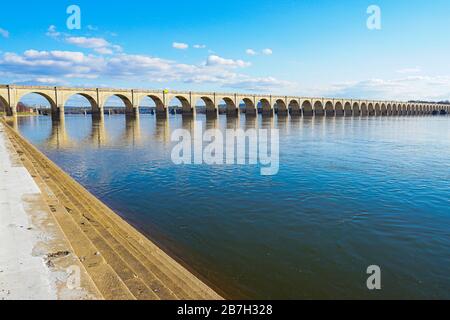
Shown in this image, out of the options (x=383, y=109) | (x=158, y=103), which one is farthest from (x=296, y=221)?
(x=383, y=109)

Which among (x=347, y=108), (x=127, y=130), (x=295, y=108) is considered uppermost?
(x=347, y=108)

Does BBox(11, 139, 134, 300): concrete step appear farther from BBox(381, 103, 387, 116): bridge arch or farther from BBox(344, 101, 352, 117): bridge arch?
BBox(381, 103, 387, 116): bridge arch

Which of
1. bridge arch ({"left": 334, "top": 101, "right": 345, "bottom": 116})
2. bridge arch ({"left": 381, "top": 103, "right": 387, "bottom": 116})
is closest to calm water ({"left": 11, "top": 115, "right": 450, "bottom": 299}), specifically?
bridge arch ({"left": 334, "top": 101, "right": 345, "bottom": 116})

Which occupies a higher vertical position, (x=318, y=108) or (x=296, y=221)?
(x=318, y=108)

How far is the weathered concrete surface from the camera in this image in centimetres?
399

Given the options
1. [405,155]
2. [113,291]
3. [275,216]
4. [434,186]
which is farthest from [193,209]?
[405,155]

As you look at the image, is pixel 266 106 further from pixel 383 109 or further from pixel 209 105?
pixel 383 109

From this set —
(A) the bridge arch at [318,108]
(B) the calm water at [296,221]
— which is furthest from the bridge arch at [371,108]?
(B) the calm water at [296,221]

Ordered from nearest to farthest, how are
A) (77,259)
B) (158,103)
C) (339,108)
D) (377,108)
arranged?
(77,259) < (158,103) < (339,108) < (377,108)

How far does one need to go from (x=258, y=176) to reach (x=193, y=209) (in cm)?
482

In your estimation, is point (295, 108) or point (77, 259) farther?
point (295, 108)

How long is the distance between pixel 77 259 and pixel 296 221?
18.1 feet

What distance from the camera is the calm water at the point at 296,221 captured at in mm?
5816

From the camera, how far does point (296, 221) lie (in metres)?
8.56
